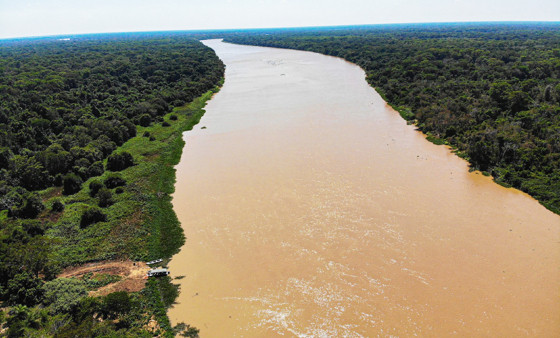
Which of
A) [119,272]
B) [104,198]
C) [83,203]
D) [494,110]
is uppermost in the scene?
[494,110]

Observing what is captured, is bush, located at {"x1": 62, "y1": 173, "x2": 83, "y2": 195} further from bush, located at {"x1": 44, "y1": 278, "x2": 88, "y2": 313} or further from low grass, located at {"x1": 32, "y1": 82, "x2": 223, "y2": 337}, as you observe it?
bush, located at {"x1": 44, "y1": 278, "x2": 88, "y2": 313}

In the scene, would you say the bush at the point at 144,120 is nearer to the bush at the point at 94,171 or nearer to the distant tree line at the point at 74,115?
the distant tree line at the point at 74,115

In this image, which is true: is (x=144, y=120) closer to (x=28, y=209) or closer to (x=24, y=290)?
(x=28, y=209)

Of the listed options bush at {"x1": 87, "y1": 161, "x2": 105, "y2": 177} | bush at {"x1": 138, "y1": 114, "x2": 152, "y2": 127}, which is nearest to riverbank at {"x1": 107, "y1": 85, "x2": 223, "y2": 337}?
bush at {"x1": 138, "y1": 114, "x2": 152, "y2": 127}

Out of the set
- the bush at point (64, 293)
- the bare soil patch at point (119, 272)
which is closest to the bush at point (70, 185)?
the bare soil patch at point (119, 272)

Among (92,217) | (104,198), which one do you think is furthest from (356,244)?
(104,198)

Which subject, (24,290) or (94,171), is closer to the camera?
(24,290)

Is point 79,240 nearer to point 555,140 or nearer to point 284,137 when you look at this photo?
point 284,137
